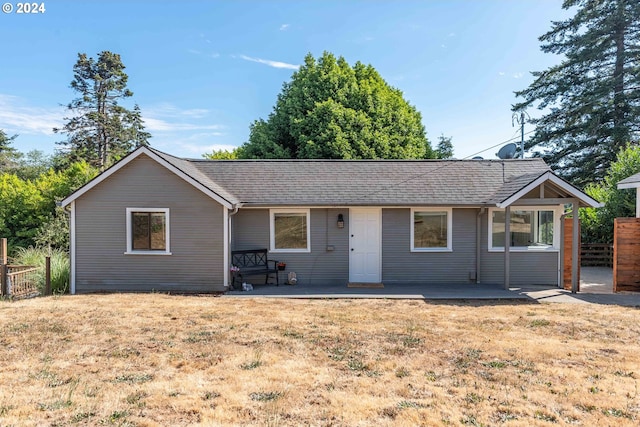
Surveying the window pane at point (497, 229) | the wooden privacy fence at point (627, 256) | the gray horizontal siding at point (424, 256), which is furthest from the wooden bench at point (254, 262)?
the wooden privacy fence at point (627, 256)

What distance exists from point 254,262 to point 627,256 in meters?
11.2

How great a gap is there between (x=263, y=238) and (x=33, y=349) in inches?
267

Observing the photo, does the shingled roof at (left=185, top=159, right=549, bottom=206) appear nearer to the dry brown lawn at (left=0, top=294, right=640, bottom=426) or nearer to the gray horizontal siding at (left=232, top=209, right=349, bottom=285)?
the gray horizontal siding at (left=232, top=209, right=349, bottom=285)

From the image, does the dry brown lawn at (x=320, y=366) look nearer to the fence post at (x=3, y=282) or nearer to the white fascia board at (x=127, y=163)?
the fence post at (x=3, y=282)

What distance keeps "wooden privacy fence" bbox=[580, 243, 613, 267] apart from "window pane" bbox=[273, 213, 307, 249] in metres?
13.9

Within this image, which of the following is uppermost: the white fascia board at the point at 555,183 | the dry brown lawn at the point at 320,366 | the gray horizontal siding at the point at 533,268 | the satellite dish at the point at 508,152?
the satellite dish at the point at 508,152

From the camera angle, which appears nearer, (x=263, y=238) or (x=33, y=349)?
(x=33, y=349)

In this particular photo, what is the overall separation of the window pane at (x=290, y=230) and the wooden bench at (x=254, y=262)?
22.0 inches

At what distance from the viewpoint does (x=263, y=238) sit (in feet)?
39.5

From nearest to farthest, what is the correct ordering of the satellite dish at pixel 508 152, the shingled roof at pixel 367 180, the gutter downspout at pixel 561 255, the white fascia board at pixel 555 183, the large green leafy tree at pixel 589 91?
the white fascia board at pixel 555 183, the gutter downspout at pixel 561 255, the shingled roof at pixel 367 180, the satellite dish at pixel 508 152, the large green leafy tree at pixel 589 91

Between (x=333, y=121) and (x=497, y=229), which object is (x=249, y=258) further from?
(x=333, y=121)

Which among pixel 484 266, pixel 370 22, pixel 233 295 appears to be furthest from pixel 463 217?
pixel 370 22

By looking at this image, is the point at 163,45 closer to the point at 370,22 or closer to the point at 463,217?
the point at 370,22

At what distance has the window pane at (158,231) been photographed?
36.6ft
